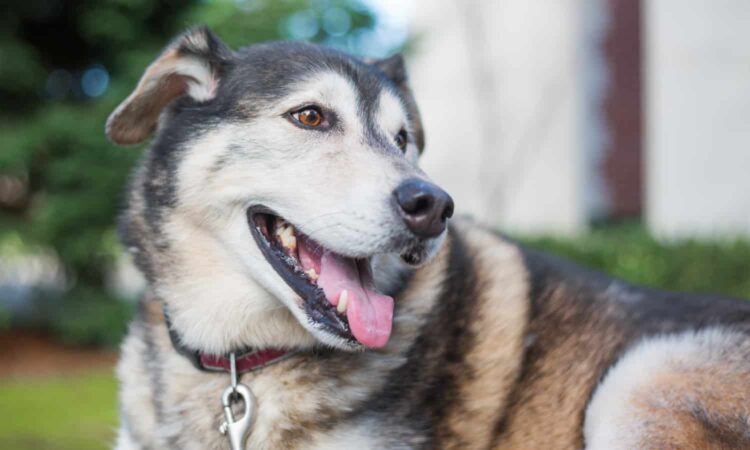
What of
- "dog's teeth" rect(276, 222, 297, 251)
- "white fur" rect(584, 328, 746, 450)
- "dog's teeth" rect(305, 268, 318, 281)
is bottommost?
"white fur" rect(584, 328, 746, 450)

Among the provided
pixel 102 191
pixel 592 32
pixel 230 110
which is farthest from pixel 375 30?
pixel 592 32

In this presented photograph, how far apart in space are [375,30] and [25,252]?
5093 mm

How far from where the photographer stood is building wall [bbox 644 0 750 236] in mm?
9891

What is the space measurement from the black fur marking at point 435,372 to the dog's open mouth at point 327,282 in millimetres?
309

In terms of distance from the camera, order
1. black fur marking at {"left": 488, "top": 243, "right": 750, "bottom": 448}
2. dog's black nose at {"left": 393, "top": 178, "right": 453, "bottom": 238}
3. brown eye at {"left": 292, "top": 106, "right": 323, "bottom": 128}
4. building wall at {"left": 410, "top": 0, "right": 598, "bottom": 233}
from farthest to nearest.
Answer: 1. building wall at {"left": 410, "top": 0, "right": 598, "bottom": 233}
2. black fur marking at {"left": 488, "top": 243, "right": 750, "bottom": 448}
3. brown eye at {"left": 292, "top": 106, "right": 323, "bottom": 128}
4. dog's black nose at {"left": 393, "top": 178, "right": 453, "bottom": 238}

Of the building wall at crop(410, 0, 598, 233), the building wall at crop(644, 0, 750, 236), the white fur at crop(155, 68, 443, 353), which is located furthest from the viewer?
the building wall at crop(410, 0, 598, 233)

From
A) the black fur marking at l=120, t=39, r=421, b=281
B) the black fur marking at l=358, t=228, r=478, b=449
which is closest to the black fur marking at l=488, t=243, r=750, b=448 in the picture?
the black fur marking at l=358, t=228, r=478, b=449

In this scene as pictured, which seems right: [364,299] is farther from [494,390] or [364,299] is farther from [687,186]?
[687,186]

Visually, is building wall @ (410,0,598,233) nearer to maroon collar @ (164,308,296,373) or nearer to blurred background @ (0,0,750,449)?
blurred background @ (0,0,750,449)

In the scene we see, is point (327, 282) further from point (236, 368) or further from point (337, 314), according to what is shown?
point (236, 368)

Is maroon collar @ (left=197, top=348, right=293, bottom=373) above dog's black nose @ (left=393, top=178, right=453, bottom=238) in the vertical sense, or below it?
below

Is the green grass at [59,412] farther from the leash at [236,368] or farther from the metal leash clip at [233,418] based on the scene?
the metal leash clip at [233,418]

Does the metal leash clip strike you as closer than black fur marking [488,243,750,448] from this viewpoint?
Yes

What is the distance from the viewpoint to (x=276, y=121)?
108 inches
